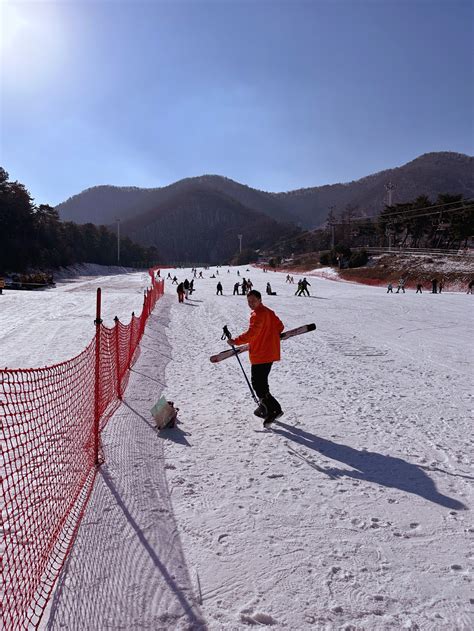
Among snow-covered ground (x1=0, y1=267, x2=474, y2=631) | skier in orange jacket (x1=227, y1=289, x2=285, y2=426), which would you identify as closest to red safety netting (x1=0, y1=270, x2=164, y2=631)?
snow-covered ground (x1=0, y1=267, x2=474, y2=631)

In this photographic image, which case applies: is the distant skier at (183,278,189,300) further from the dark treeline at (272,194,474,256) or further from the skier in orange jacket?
the dark treeline at (272,194,474,256)

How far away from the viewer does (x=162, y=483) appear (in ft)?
14.2

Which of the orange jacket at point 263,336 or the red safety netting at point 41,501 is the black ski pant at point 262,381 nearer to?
the orange jacket at point 263,336

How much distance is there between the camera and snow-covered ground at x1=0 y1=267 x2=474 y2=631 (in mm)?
2715

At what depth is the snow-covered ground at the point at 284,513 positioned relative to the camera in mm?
2715

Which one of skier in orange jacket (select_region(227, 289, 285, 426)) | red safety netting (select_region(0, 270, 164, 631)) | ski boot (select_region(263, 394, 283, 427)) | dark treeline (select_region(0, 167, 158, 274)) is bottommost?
red safety netting (select_region(0, 270, 164, 631))

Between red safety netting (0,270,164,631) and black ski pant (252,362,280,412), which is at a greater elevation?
black ski pant (252,362,280,412)

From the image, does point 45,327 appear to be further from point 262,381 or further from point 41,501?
point 41,501

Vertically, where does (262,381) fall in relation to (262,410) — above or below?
above

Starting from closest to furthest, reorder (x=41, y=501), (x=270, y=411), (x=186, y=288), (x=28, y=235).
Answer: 1. (x=41, y=501)
2. (x=270, y=411)
3. (x=186, y=288)
4. (x=28, y=235)

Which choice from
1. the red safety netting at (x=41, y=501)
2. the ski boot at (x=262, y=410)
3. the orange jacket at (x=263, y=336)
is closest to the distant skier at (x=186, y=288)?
the red safety netting at (x=41, y=501)

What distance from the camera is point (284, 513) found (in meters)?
3.75

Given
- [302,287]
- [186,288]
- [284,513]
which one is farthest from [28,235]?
[284,513]

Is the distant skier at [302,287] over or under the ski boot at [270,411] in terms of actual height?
over
